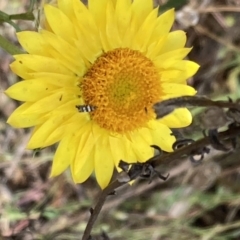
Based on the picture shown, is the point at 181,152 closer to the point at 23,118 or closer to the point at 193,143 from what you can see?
the point at 193,143

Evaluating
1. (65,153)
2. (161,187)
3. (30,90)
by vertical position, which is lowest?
(161,187)

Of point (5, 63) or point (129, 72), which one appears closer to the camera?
point (129, 72)

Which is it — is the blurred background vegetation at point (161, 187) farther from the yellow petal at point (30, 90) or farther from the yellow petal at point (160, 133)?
the yellow petal at point (30, 90)

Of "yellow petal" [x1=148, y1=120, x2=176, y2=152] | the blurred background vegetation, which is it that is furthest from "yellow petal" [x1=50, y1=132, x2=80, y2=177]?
the blurred background vegetation

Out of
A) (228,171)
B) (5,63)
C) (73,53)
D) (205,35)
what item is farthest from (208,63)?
(73,53)

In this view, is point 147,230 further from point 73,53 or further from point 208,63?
point 73,53

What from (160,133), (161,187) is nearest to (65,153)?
(160,133)
